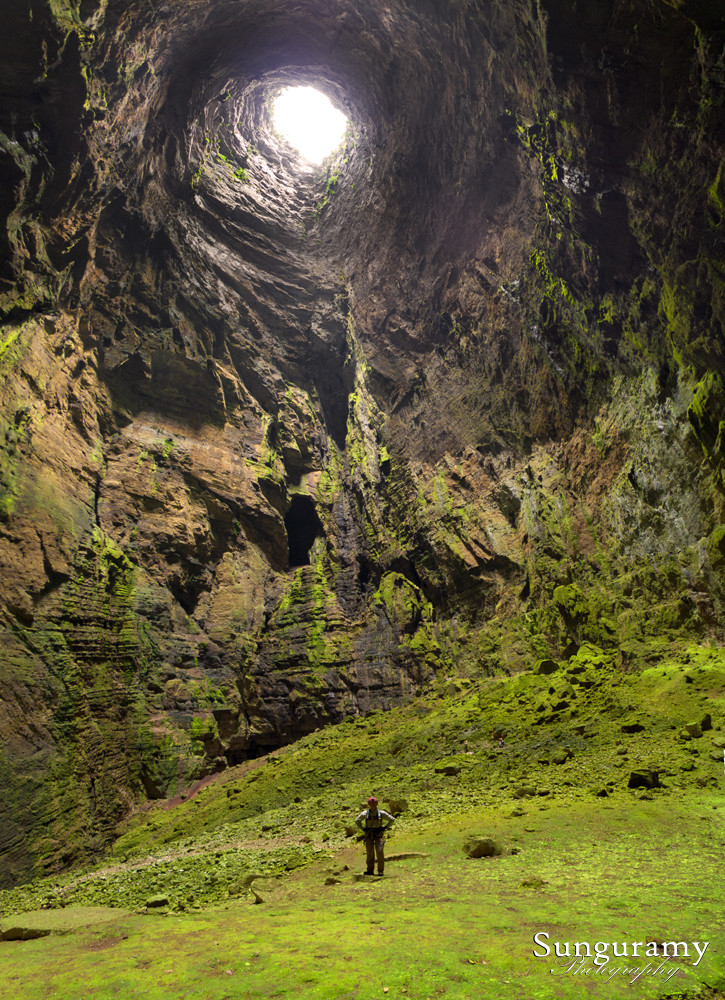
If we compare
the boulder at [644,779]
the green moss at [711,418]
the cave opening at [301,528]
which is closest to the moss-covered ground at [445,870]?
the boulder at [644,779]

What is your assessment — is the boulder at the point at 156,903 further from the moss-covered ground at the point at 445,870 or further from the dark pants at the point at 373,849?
the dark pants at the point at 373,849

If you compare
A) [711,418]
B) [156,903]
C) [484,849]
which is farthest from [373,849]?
[711,418]

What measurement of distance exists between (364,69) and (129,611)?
88.5ft

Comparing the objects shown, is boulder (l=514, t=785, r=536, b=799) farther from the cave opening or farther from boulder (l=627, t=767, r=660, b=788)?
the cave opening

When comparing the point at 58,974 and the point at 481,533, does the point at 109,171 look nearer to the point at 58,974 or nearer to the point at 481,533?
the point at 481,533

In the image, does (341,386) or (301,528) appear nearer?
(301,528)

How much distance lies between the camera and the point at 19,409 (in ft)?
47.8

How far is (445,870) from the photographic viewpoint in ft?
18.0

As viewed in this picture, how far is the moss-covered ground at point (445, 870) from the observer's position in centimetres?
295

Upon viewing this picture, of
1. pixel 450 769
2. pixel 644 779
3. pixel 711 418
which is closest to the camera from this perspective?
pixel 644 779

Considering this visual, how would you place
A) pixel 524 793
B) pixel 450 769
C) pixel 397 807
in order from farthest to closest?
pixel 450 769 → pixel 397 807 → pixel 524 793

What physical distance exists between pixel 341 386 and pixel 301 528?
8908 millimetres

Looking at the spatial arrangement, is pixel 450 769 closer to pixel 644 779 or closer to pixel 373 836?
pixel 644 779

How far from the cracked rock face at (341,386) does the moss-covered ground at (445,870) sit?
2347 mm
